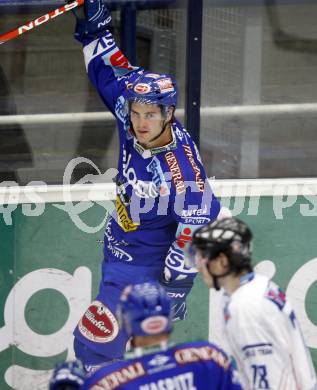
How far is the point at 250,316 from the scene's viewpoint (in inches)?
177

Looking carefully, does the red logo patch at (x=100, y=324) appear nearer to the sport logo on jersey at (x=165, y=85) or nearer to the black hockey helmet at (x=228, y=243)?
the sport logo on jersey at (x=165, y=85)

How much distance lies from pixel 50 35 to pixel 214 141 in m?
1.05

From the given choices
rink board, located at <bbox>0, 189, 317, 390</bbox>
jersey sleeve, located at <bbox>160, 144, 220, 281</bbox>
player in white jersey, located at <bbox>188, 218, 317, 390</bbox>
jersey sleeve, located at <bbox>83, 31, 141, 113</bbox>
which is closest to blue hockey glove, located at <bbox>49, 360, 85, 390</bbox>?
player in white jersey, located at <bbox>188, 218, 317, 390</bbox>

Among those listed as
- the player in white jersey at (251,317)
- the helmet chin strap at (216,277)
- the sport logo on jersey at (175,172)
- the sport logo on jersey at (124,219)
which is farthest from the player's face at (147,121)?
the helmet chin strap at (216,277)

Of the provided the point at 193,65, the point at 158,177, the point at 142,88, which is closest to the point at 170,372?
the point at 158,177

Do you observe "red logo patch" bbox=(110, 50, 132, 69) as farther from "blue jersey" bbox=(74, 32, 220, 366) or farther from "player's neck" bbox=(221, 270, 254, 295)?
"player's neck" bbox=(221, 270, 254, 295)

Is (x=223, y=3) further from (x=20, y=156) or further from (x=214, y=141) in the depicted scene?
(x=20, y=156)

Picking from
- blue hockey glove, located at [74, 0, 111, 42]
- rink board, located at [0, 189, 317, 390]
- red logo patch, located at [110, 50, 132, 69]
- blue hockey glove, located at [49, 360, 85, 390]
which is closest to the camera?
blue hockey glove, located at [49, 360, 85, 390]

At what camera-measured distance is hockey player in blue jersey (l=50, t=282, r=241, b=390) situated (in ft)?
13.8

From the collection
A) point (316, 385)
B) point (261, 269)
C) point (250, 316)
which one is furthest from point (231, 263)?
point (261, 269)

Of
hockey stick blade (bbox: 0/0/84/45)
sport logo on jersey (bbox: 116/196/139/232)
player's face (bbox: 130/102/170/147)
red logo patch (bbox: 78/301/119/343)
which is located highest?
hockey stick blade (bbox: 0/0/84/45)

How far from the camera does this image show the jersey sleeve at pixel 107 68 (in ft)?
20.3

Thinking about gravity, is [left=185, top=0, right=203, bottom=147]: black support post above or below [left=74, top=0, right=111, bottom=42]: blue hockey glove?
below

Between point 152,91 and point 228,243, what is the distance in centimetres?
148
